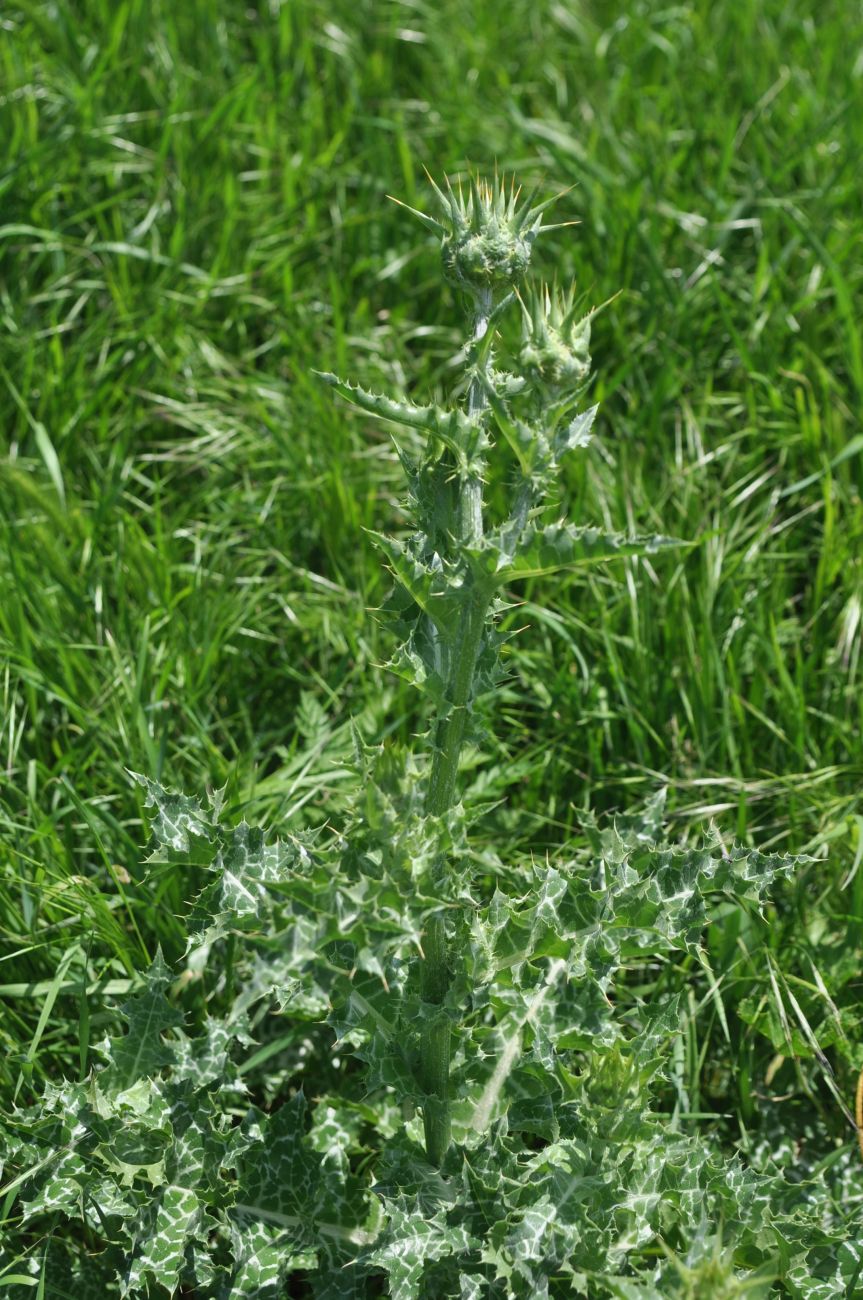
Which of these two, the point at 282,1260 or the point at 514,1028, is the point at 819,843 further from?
the point at 282,1260

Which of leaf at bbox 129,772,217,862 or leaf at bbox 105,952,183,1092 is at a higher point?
leaf at bbox 129,772,217,862

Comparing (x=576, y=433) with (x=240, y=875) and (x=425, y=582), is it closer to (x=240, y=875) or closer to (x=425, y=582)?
(x=425, y=582)

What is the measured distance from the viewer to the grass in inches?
A: 119

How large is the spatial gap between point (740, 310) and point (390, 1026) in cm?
276

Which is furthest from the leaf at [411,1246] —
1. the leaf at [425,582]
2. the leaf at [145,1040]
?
the leaf at [425,582]

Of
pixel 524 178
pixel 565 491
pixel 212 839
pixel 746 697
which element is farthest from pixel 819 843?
pixel 524 178

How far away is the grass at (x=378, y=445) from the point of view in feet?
9.90

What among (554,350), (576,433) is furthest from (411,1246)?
(554,350)

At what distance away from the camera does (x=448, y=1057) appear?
237 centimetres

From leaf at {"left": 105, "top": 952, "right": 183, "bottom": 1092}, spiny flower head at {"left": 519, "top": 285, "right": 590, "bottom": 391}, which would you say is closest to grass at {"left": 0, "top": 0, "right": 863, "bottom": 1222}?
leaf at {"left": 105, "top": 952, "right": 183, "bottom": 1092}

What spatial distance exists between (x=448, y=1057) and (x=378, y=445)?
2140mm

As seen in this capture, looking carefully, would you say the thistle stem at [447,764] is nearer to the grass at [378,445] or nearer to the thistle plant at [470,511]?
the thistle plant at [470,511]

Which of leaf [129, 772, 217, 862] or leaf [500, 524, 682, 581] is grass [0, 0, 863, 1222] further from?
leaf [500, 524, 682, 581]

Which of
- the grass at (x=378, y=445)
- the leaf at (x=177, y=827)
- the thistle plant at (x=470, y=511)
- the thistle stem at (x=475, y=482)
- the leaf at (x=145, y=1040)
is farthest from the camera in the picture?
the grass at (x=378, y=445)
